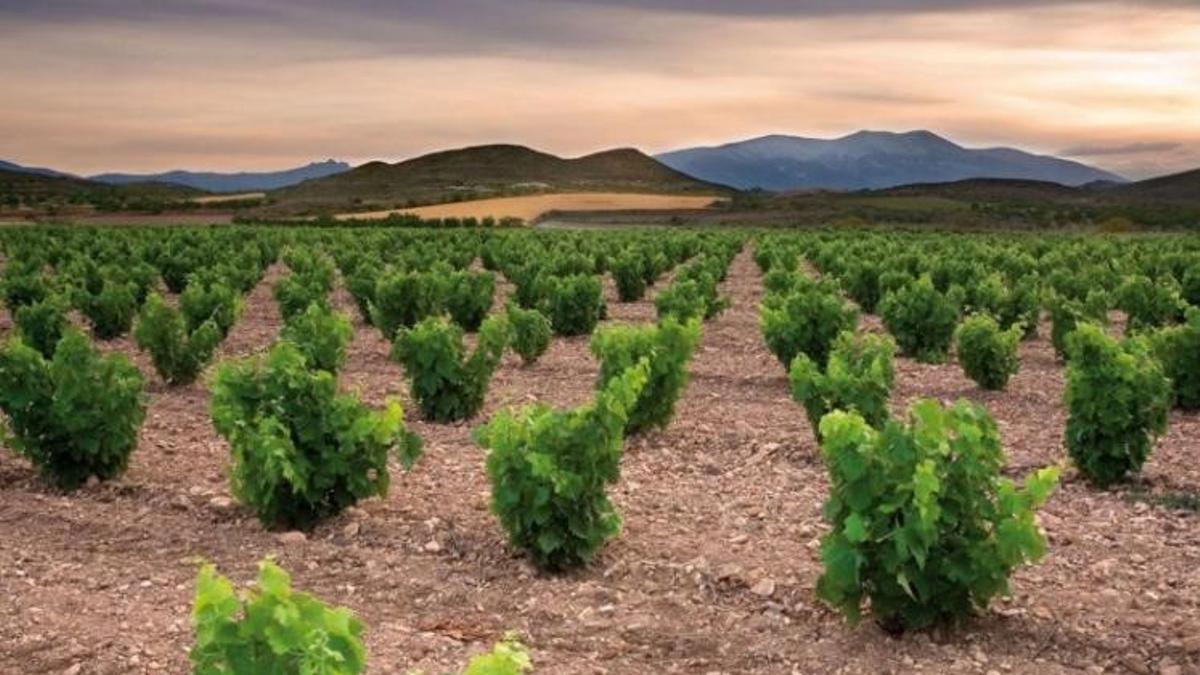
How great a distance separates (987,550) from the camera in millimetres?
7938

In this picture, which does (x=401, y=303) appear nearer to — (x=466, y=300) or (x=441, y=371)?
(x=466, y=300)

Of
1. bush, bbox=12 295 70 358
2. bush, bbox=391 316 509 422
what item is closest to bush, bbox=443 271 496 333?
bush, bbox=12 295 70 358

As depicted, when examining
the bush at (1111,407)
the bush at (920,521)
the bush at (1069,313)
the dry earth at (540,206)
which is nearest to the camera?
the bush at (920,521)

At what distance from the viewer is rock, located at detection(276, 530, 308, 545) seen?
33.4ft

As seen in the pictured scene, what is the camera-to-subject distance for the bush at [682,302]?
21.1 metres

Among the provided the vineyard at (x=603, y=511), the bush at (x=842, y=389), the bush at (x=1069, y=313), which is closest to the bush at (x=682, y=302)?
the vineyard at (x=603, y=511)

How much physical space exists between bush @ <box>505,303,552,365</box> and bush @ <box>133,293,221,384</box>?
395 centimetres

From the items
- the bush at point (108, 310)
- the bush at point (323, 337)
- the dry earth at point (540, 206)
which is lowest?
the dry earth at point (540, 206)

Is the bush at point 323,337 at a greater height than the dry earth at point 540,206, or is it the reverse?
the bush at point 323,337

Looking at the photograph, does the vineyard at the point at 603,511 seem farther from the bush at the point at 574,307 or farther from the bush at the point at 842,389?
the bush at the point at 574,307

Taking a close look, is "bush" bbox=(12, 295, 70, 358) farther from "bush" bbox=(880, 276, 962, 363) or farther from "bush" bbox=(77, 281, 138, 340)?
"bush" bbox=(880, 276, 962, 363)

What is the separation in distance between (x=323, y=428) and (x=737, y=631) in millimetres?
3748

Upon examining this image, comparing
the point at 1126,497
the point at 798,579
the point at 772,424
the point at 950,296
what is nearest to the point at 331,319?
the point at 772,424

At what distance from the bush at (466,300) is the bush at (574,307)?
1440mm
